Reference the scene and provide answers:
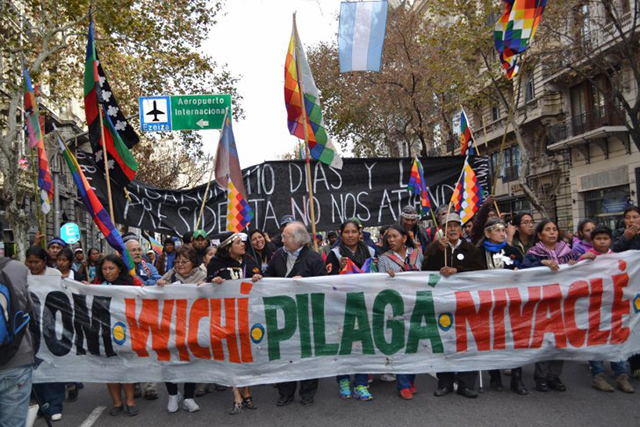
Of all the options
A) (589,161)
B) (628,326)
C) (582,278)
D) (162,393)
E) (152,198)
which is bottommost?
(162,393)

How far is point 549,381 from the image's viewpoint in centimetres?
550

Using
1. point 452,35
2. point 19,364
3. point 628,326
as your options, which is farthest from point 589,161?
point 19,364

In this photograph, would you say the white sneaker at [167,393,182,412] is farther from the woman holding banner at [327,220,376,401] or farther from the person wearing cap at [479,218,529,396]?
the person wearing cap at [479,218,529,396]

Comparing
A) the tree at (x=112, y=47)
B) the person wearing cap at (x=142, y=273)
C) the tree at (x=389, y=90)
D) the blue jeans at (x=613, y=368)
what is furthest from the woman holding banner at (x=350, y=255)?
the tree at (x=389, y=90)

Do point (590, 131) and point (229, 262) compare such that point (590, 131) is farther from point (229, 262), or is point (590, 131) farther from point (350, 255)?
point (229, 262)

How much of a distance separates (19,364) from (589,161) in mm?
25288

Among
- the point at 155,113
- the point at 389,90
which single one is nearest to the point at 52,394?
the point at 155,113

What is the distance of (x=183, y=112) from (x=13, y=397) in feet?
23.1

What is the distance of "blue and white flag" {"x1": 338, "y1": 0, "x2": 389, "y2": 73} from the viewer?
292 inches

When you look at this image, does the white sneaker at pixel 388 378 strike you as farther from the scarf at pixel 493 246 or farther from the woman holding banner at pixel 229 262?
the scarf at pixel 493 246

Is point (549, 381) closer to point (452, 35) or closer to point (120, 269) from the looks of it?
point (120, 269)

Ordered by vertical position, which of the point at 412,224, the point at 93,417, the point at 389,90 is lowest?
the point at 93,417

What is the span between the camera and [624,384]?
525 cm

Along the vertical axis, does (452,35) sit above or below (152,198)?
above
